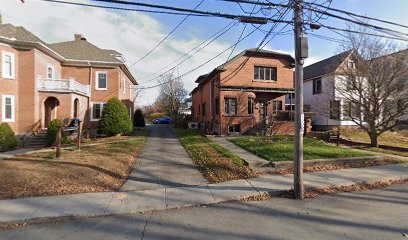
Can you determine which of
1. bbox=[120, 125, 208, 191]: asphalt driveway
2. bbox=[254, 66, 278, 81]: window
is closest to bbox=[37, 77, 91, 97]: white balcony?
bbox=[120, 125, 208, 191]: asphalt driveway

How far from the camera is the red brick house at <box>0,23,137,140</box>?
15.7 meters

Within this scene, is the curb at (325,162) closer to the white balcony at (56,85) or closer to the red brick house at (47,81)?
the red brick house at (47,81)

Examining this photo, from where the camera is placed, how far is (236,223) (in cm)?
444

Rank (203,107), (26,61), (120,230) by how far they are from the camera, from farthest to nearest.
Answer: (203,107), (26,61), (120,230)

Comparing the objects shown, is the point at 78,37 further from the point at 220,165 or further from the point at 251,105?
the point at 220,165

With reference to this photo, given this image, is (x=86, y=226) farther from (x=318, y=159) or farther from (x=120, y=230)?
(x=318, y=159)

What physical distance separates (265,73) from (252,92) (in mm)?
2424

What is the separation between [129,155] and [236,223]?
7.81m

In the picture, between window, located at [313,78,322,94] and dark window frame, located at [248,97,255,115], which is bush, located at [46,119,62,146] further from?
window, located at [313,78,322,94]

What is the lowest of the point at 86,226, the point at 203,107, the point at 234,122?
the point at 86,226

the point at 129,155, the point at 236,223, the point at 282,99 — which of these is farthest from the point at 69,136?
the point at 282,99

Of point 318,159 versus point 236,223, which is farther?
point 318,159

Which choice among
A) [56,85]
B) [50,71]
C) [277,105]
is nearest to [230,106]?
[277,105]

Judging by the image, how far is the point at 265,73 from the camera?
20.9m
